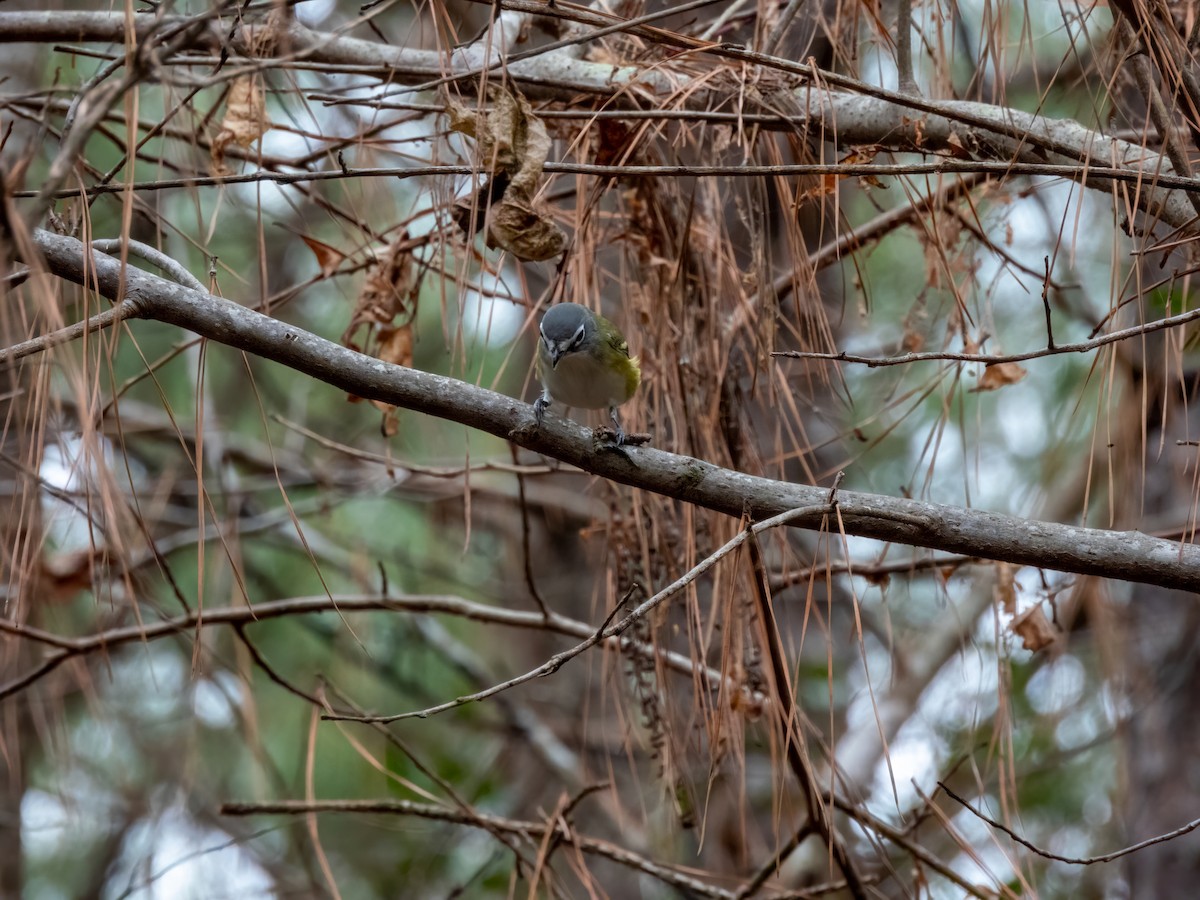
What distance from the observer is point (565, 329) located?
8.68 ft

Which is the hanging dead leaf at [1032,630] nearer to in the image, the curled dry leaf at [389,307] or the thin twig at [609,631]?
the thin twig at [609,631]

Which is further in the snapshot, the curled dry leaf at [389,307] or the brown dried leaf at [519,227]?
the curled dry leaf at [389,307]

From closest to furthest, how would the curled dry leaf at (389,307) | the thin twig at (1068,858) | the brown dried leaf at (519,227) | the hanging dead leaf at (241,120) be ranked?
the thin twig at (1068,858), the brown dried leaf at (519,227), the hanging dead leaf at (241,120), the curled dry leaf at (389,307)

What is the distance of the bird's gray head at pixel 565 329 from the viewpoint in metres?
2.61

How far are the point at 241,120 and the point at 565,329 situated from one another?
34.5 inches

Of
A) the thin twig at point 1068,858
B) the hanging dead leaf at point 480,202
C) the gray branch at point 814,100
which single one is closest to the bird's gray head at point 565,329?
the hanging dead leaf at point 480,202

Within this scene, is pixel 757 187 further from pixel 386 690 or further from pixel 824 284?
pixel 386 690

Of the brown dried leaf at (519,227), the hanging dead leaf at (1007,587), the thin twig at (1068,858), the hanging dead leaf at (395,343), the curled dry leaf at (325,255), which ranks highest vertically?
the curled dry leaf at (325,255)

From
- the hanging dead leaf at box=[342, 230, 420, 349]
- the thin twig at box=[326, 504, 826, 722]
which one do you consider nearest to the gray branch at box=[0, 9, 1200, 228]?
the hanging dead leaf at box=[342, 230, 420, 349]

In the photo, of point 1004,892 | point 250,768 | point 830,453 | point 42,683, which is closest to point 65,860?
point 250,768

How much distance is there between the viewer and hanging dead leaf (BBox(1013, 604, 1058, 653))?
2.53m

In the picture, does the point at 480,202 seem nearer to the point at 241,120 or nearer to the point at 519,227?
the point at 519,227

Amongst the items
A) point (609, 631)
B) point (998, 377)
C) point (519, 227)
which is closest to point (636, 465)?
point (609, 631)

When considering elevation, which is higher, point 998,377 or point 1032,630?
point 998,377
